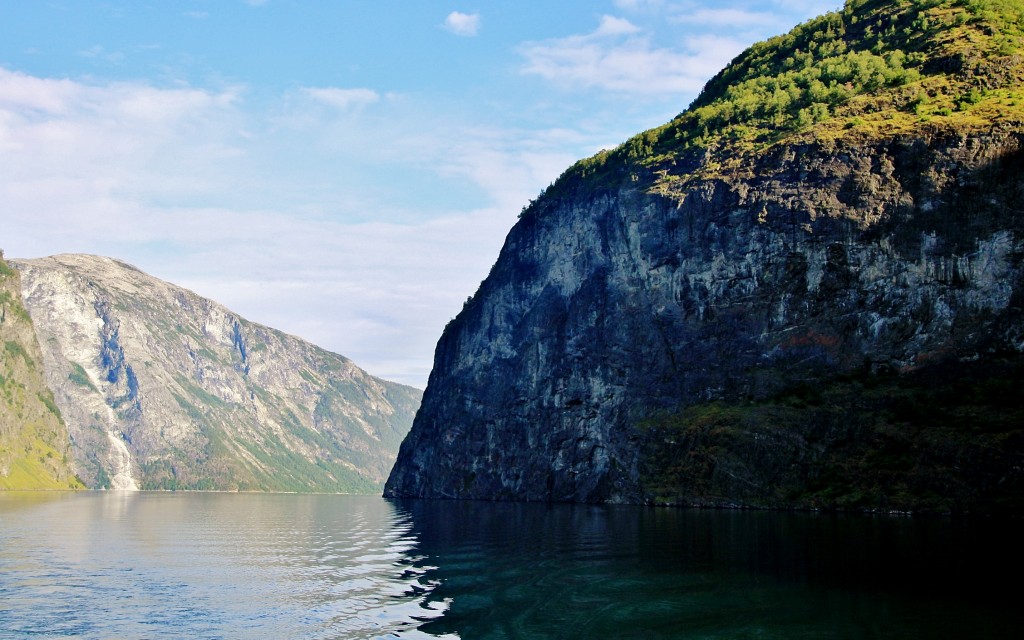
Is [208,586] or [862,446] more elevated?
[862,446]

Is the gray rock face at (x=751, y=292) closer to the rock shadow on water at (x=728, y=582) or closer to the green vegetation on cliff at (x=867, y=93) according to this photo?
the green vegetation on cliff at (x=867, y=93)

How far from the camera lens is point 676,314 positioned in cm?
16438

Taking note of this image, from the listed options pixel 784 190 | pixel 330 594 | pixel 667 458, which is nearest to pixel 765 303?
pixel 784 190

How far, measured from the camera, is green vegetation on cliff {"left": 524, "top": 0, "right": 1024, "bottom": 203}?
147000mm

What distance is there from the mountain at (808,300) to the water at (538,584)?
35.0 metres

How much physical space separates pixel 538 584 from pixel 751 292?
114223 mm

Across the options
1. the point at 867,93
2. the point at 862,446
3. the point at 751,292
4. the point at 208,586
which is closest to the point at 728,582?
the point at 208,586

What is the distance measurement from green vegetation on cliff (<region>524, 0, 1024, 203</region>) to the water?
289 ft

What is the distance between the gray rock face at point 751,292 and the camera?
129125mm

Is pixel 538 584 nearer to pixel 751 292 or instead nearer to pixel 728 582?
pixel 728 582

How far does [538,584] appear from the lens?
4928cm

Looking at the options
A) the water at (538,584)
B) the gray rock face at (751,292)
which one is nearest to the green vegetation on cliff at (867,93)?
the gray rock face at (751,292)

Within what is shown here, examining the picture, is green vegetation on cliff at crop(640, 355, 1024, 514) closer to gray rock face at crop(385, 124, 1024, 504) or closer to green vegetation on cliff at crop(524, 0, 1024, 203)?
gray rock face at crop(385, 124, 1024, 504)

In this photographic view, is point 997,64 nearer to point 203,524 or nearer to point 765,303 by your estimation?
point 765,303
